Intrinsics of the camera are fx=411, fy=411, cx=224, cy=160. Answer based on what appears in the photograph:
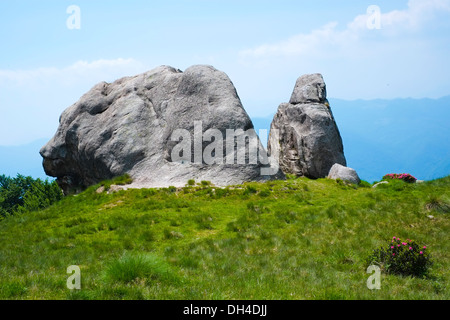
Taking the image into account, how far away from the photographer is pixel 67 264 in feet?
42.9

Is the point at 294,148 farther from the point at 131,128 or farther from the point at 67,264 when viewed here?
the point at 67,264

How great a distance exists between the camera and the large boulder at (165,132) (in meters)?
26.7

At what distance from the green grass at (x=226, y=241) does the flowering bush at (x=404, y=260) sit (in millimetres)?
441

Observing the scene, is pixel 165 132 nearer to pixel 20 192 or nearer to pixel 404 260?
pixel 404 260

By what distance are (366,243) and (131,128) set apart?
19.6 m

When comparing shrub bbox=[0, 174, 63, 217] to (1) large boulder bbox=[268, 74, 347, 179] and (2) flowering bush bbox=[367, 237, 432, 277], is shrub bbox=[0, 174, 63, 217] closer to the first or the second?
(1) large boulder bbox=[268, 74, 347, 179]

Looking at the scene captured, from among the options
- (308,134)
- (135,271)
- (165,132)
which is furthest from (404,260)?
(308,134)

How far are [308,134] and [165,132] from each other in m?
13.9

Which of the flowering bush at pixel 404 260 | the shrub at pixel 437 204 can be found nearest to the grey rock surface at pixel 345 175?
the shrub at pixel 437 204

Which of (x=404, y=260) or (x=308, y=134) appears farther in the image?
(x=308, y=134)

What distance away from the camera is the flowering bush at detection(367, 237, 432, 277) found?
1198 cm

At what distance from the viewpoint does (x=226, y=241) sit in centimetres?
1583

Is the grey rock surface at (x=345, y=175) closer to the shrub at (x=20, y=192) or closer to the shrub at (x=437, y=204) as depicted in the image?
the shrub at (x=437, y=204)
